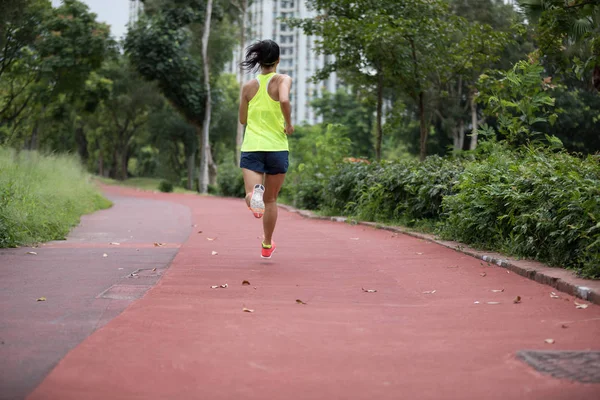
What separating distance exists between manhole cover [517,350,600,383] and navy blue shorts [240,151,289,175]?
403cm

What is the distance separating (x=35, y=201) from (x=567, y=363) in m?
10.6

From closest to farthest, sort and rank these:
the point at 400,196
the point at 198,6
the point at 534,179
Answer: the point at 534,179 → the point at 400,196 → the point at 198,6

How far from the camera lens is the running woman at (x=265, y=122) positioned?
7.57 m

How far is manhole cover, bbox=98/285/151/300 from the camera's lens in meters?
5.79

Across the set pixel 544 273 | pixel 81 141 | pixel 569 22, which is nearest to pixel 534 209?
pixel 544 273

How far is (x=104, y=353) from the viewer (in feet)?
12.9

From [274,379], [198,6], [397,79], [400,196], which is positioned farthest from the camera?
[198,6]

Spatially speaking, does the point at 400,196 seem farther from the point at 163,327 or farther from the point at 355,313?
the point at 163,327

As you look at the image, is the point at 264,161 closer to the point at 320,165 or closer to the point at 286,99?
the point at 286,99

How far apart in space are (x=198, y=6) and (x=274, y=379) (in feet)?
136

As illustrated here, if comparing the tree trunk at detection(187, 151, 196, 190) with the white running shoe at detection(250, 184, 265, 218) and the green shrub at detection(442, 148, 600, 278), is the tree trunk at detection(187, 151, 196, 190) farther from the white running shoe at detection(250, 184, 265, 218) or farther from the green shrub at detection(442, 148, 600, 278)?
the white running shoe at detection(250, 184, 265, 218)

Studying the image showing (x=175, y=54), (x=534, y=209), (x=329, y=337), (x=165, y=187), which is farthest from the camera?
(x=165, y=187)

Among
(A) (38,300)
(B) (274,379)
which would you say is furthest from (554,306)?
(A) (38,300)

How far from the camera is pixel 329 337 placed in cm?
447
